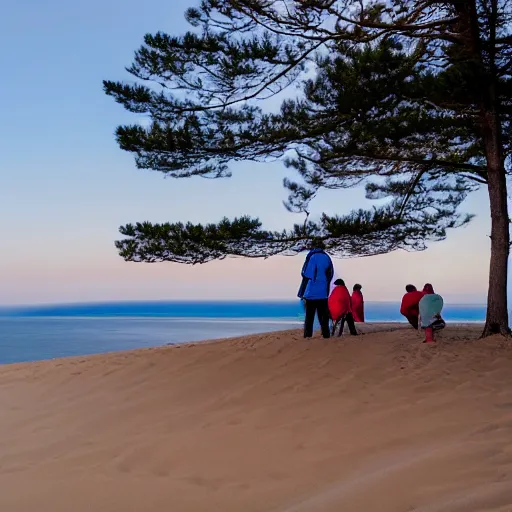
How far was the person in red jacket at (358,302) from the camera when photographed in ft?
40.2

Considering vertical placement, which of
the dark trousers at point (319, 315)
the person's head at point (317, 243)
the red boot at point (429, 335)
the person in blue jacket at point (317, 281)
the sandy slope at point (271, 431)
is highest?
the person's head at point (317, 243)

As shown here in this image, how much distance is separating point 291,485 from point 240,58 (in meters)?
7.11

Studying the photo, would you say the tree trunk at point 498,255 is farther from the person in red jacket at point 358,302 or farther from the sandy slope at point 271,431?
the person in red jacket at point 358,302

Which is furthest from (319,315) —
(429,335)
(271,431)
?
(271,431)

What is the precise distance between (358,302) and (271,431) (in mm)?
7839

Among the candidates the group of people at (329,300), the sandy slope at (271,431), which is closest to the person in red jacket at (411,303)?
the group of people at (329,300)

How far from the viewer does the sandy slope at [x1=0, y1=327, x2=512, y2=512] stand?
11.1 ft

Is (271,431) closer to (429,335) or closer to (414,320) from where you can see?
(429,335)

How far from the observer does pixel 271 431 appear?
479 cm

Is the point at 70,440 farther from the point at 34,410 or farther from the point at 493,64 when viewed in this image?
the point at 493,64

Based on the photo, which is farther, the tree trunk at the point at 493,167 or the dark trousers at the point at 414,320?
the dark trousers at the point at 414,320

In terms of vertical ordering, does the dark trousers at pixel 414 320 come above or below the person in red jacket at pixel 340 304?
below

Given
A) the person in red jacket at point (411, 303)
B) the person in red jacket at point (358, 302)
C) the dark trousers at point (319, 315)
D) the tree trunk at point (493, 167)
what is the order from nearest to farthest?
the tree trunk at point (493, 167), the dark trousers at point (319, 315), the person in red jacket at point (411, 303), the person in red jacket at point (358, 302)

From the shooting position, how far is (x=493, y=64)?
911 cm
